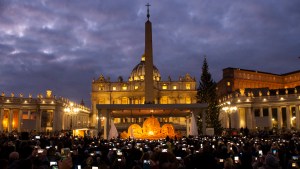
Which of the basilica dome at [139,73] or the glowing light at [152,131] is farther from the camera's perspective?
the basilica dome at [139,73]

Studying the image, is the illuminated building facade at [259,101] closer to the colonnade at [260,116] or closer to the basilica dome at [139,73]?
the colonnade at [260,116]

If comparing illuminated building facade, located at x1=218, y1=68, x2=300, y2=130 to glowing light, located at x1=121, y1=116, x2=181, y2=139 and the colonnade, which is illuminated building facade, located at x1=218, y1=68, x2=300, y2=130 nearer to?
the colonnade

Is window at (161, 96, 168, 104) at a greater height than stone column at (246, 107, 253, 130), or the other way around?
window at (161, 96, 168, 104)

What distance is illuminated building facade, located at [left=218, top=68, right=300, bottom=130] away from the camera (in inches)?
2867

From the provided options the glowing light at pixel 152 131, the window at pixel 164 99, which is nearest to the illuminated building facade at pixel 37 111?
the glowing light at pixel 152 131

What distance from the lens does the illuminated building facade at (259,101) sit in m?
72.8

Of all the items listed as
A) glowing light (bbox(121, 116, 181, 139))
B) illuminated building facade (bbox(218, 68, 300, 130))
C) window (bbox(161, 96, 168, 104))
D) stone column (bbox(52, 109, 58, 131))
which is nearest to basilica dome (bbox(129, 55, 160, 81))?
window (bbox(161, 96, 168, 104))

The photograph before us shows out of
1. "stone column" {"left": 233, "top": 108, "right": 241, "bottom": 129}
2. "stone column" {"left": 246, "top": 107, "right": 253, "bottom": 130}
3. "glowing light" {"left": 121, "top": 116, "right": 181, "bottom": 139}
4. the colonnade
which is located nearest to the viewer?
"glowing light" {"left": 121, "top": 116, "right": 181, "bottom": 139}

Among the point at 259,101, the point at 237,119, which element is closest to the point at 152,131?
the point at 237,119

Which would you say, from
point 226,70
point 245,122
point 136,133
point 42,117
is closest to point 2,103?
point 42,117

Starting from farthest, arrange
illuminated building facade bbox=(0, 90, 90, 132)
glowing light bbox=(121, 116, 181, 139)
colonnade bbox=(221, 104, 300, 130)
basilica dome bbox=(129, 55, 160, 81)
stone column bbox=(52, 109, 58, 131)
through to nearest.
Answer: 1. basilica dome bbox=(129, 55, 160, 81)
2. stone column bbox=(52, 109, 58, 131)
3. illuminated building facade bbox=(0, 90, 90, 132)
4. colonnade bbox=(221, 104, 300, 130)
5. glowing light bbox=(121, 116, 181, 139)

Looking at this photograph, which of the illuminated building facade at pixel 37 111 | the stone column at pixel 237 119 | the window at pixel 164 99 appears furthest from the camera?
the window at pixel 164 99

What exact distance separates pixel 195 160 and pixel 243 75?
103 meters

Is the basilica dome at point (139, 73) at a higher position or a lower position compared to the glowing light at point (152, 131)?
higher
